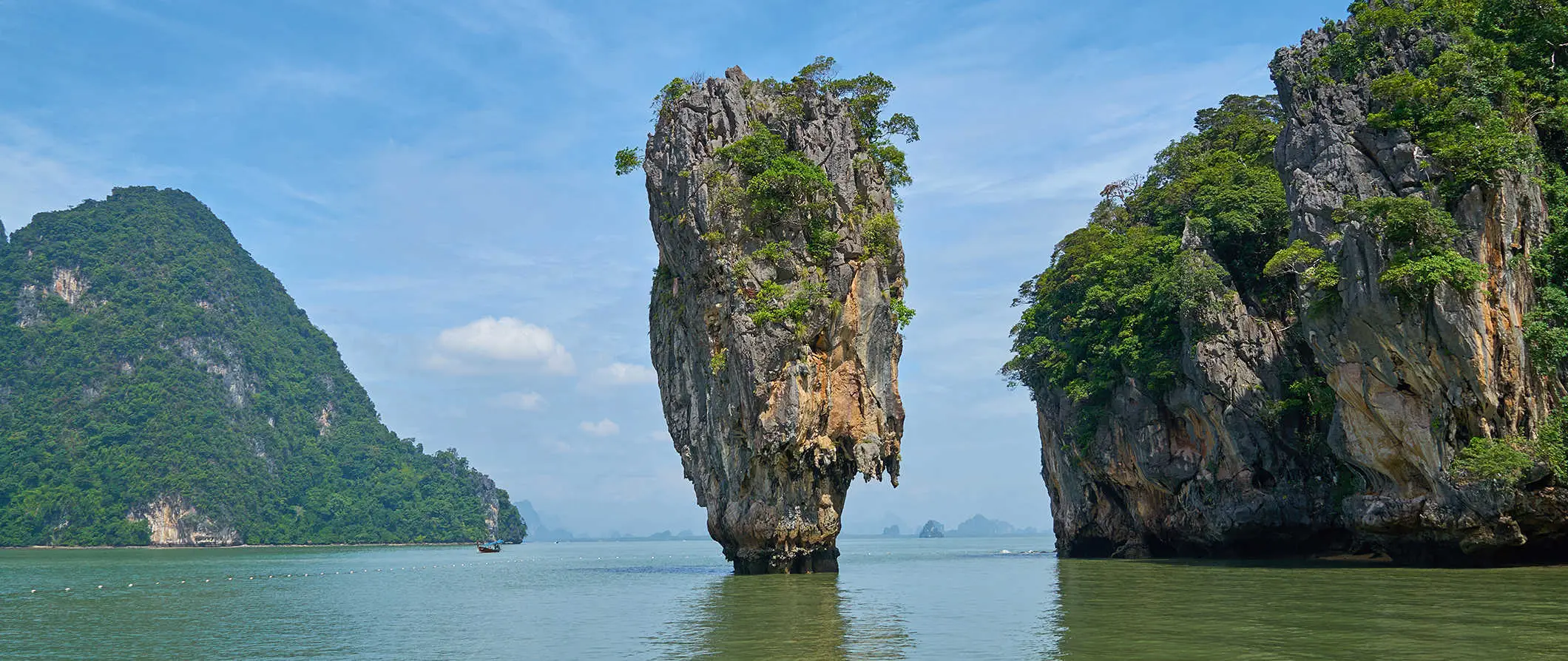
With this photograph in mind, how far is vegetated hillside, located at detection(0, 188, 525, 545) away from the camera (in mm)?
104750

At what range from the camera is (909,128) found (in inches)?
1545

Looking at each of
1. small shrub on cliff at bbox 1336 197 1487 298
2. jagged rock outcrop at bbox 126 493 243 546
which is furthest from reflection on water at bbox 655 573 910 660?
jagged rock outcrop at bbox 126 493 243 546

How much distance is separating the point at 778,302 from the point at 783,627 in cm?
1498

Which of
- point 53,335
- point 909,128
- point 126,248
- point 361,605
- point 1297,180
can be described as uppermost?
point 126,248

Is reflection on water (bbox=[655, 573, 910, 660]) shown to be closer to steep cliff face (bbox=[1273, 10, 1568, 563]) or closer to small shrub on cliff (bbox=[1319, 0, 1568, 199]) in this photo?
steep cliff face (bbox=[1273, 10, 1568, 563])

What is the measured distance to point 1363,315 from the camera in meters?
27.1

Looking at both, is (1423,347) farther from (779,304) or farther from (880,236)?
(779,304)

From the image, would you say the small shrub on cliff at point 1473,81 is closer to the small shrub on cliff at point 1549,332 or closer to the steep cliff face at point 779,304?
the small shrub on cliff at point 1549,332

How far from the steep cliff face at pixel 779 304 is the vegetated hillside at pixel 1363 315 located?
34.1ft

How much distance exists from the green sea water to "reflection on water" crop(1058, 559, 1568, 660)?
59 mm

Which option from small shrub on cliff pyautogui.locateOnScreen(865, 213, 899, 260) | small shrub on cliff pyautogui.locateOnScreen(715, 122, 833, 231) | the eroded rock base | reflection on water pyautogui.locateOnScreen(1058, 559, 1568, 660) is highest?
small shrub on cliff pyautogui.locateOnScreen(715, 122, 833, 231)

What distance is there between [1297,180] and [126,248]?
5843 inches

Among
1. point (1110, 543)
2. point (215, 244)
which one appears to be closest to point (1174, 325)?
point (1110, 543)

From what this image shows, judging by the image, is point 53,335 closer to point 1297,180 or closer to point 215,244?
point 215,244
